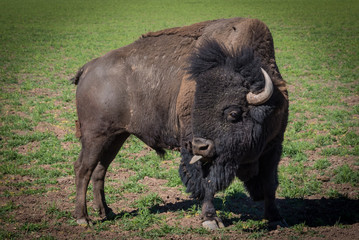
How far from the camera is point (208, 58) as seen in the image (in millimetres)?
4875

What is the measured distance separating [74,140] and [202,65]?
5.05 m

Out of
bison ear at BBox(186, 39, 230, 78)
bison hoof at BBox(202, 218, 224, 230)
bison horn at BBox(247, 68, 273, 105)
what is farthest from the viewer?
bison hoof at BBox(202, 218, 224, 230)

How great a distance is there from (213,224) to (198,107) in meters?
1.61

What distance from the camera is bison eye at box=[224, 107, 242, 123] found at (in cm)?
471

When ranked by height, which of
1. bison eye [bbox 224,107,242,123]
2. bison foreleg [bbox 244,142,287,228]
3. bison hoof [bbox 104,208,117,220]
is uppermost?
bison eye [bbox 224,107,242,123]

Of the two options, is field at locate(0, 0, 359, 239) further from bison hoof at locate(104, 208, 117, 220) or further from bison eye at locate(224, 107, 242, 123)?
bison eye at locate(224, 107, 242, 123)

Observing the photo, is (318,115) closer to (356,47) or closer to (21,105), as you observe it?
(21,105)

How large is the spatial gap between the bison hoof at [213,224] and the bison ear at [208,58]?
6.38 ft

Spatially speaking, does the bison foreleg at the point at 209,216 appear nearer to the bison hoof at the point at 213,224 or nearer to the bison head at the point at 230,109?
the bison hoof at the point at 213,224

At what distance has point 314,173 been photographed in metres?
7.05

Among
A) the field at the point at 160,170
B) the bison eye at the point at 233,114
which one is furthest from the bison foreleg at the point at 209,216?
the bison eye at the point at 233,114

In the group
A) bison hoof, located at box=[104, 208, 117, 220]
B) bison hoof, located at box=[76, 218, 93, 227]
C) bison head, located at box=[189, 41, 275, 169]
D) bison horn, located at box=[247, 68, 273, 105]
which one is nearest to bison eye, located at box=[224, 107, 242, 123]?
bison head, located at box=[189, 41, 275, 169]

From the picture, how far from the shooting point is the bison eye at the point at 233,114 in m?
4.71

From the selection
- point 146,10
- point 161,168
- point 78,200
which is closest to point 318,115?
point 161,168
